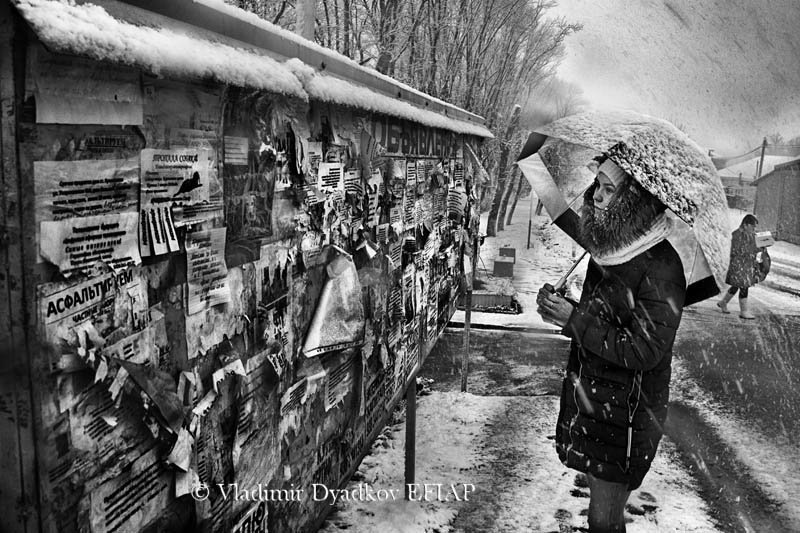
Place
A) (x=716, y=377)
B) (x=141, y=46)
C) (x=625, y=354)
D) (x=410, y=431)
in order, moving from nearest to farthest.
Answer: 1. (x=141, y=46)
2. (x=625, y=354)
3. (x=410, y=431)
4. (x=716, y=377)

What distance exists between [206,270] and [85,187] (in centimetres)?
38

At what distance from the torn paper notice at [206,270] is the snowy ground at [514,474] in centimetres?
273

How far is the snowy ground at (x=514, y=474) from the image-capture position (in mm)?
3797

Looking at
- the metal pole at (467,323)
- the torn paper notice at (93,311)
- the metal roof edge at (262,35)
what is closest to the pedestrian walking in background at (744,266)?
the metal pole at (467,323)

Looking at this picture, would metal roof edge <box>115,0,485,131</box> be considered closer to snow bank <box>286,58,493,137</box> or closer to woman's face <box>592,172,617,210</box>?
snow bank <box>286,58,493,137</box>

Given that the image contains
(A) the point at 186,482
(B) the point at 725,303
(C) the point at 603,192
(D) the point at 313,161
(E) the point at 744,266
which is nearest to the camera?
(A) the point at 186,482

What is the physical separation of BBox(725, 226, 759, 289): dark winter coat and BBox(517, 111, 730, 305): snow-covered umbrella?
343 inches

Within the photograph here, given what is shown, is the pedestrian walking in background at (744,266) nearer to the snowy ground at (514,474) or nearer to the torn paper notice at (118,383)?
the snowy ground at (514,474)

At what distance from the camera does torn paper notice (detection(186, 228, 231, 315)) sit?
4.05ft

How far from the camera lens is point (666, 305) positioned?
248 centimetres

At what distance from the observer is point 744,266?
10.4 meters

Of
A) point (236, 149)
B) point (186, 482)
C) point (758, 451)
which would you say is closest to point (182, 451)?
point (186, 482)

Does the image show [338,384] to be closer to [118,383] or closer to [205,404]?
[205,404]

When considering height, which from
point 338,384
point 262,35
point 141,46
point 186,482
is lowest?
point 338,384
